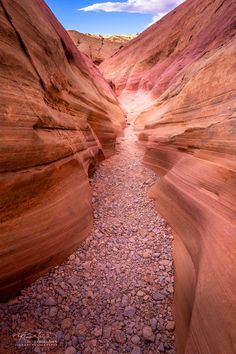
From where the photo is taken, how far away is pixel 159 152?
18.0ft

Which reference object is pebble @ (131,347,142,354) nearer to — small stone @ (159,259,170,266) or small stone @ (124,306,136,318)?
small stone @ (124,306,136,318)

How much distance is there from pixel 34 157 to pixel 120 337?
2.40 meters

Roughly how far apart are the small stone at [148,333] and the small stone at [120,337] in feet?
0.81

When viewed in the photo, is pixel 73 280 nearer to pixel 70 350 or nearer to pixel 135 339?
pixel 70 350

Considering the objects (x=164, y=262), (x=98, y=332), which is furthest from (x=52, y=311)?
(x=164, y=262)

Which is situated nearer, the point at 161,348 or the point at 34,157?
the point at 161,348

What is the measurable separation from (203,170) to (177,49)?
9566mm

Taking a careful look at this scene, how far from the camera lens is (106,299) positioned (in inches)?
113

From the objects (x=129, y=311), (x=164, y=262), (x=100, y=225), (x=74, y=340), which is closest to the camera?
(x=74, y=340)

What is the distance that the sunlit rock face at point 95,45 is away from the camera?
886 inches

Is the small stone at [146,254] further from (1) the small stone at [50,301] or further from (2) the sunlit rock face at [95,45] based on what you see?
(2) the sunlit rock face at [95,45]

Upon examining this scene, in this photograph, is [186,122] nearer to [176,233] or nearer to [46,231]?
[176,233]

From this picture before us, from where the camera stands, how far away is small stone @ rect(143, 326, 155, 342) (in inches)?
97.3

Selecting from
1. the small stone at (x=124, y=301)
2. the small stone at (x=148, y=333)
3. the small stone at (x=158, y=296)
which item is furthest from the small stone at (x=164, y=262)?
→ the small stone at (x=148, y=333)
